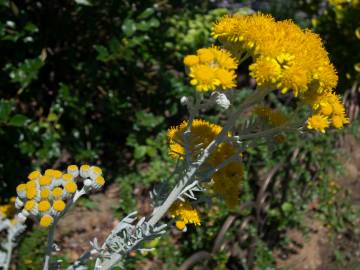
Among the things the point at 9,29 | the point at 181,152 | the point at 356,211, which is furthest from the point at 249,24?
the point at 356,211

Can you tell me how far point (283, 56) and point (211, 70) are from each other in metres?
0.19

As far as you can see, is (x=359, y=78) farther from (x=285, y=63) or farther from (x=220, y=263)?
(x=285, y=63)

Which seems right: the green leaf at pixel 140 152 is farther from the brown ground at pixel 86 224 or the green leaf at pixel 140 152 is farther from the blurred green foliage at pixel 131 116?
the brown ground at pixel 86 224

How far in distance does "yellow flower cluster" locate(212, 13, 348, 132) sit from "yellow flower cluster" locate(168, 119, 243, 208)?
0.95ft

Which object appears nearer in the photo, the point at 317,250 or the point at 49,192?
the point at 49,192

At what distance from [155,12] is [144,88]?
640 mm

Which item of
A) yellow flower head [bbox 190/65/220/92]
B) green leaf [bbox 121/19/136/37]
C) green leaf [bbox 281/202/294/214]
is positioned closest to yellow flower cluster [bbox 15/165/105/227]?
yellow flower head [bbox 190/65/220/92]

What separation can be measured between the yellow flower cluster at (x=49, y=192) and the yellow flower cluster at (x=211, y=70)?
1.60 feet

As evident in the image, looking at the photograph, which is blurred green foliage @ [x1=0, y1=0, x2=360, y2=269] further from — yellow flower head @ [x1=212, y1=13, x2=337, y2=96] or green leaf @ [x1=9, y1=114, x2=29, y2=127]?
yellow flower head @ [x1=212, y1=13, x2=337, y2=96]

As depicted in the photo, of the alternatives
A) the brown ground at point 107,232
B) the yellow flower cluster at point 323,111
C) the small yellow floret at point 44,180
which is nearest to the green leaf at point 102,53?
the brown ground at point 107,232

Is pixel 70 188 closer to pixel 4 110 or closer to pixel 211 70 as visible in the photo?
pixel 211 70

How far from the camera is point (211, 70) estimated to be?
4.24 feet

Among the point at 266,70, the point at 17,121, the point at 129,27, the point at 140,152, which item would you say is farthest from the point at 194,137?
the point at 140,152

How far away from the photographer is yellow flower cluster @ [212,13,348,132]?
1.31 meters
